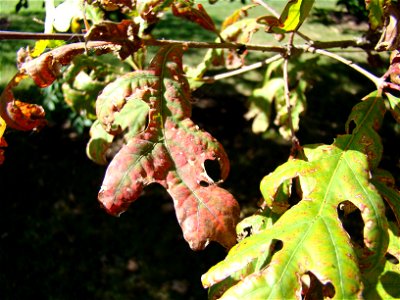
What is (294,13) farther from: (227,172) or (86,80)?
(86,80)

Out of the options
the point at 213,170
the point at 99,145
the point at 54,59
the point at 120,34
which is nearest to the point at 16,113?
the point at 54,59

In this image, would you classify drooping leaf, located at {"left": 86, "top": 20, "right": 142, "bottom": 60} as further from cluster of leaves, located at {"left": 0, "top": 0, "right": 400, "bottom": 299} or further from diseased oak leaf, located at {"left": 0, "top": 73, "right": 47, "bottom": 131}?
diseased oak leaf, located at {"left": 0, "top": 73, "right": 47, "bottom": 131}

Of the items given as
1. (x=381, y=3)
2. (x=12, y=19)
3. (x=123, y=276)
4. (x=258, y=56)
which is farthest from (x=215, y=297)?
(x=12, y=19)

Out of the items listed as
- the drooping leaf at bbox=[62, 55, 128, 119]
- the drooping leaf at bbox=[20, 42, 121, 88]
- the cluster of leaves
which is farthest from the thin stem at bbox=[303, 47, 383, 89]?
the drooping leaf at bbox=[62, 55, 128, 119]

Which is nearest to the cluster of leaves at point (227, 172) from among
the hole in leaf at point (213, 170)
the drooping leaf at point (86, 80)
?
the drooping leaf at point (86, 80)

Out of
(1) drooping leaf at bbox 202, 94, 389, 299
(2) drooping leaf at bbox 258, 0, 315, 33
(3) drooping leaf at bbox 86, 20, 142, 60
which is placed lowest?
(1) drooping leaf at bbox 202, 94, 389, 299
